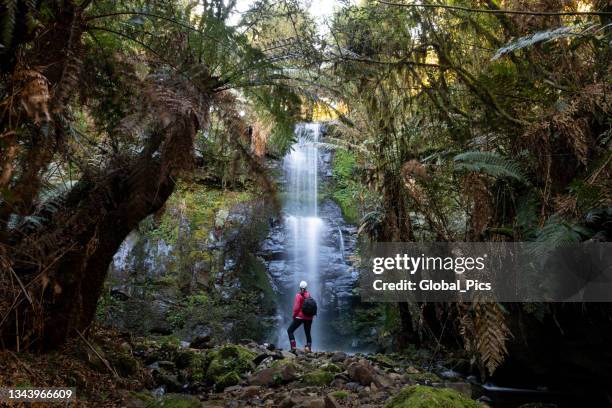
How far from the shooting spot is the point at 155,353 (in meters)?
4.55

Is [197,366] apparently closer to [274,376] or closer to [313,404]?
[274,376]

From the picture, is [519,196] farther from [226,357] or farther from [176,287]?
[176,287]

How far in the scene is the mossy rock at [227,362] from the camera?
4148mm

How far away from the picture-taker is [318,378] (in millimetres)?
3820

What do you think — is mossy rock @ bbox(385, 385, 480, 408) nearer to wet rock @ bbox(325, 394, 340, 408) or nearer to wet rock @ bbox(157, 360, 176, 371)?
wet rock @ bbox(325, 394, 340, 408)

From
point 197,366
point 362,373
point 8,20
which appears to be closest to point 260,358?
point 197,366

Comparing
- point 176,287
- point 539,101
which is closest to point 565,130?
point 539,101

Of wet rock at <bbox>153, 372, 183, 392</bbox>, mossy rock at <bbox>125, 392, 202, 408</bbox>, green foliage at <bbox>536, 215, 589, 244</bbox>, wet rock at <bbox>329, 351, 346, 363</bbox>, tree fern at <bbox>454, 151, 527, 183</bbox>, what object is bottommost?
wet rock at <bbox>329, 351, 346, 363</bbox>

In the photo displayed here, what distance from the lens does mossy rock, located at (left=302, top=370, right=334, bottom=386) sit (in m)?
3.78

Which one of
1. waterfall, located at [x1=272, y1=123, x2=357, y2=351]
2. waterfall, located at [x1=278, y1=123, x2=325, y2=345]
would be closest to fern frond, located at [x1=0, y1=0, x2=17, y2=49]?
waterfall, located at [x1=272, y1=123, x2=357, y2=351]

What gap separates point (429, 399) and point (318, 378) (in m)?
1.64

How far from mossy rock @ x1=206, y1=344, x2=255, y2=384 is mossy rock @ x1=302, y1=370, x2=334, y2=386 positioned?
714 mm

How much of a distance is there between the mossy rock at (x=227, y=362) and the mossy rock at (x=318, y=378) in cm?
71

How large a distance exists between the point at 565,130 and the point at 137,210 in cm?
315
